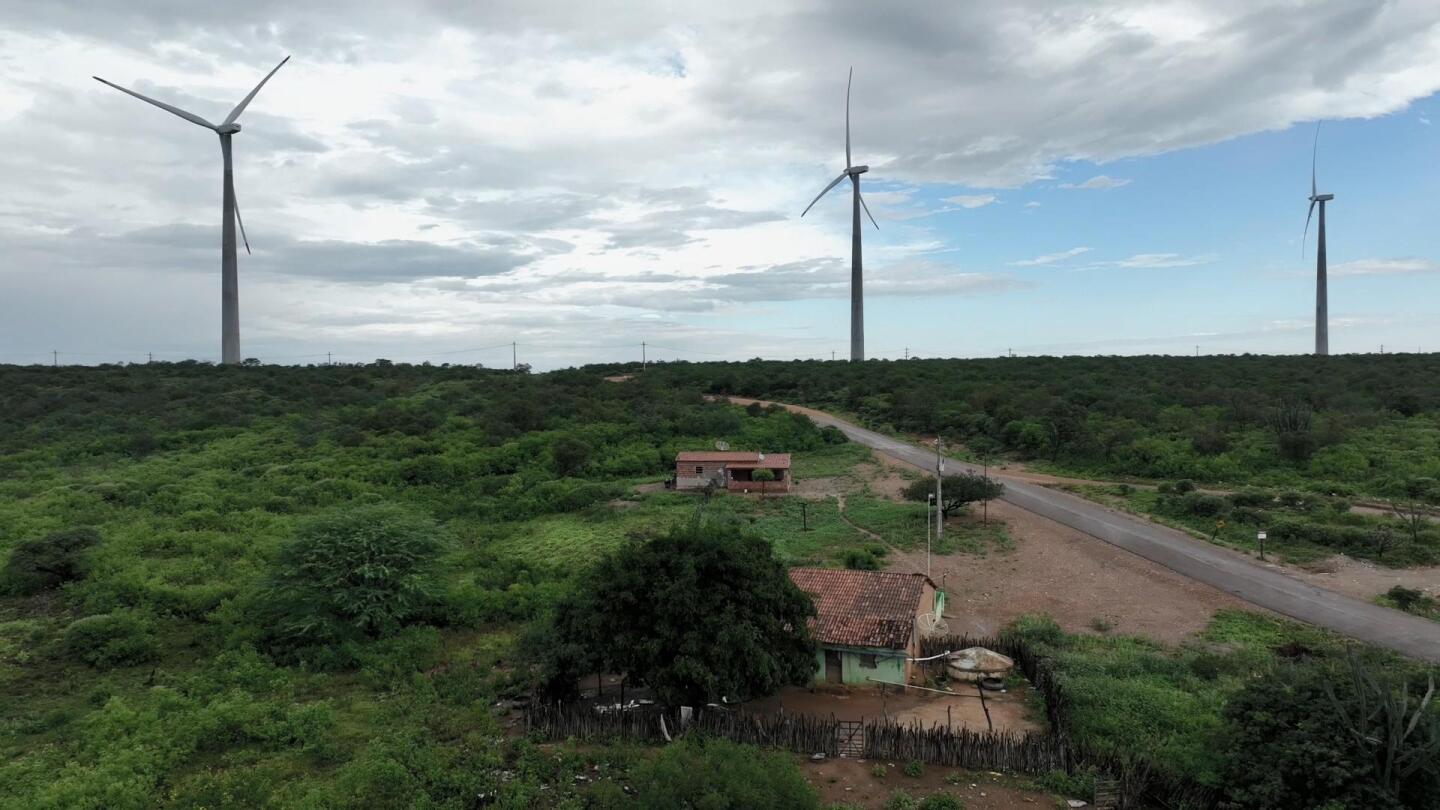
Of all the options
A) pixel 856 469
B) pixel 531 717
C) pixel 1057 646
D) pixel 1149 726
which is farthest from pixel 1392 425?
pixel 531 717

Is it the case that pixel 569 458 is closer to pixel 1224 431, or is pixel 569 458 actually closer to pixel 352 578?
pixel 352 578

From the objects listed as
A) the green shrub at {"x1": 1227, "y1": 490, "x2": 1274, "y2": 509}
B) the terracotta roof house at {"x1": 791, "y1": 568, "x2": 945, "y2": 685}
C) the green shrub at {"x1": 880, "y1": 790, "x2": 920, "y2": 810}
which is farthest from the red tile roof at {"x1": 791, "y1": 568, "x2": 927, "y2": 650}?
the green shrub at {"x1": 1227, "y1": 490, "x2": 1274, "y2": 509}

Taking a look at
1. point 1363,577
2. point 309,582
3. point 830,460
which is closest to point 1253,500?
point 1363,577

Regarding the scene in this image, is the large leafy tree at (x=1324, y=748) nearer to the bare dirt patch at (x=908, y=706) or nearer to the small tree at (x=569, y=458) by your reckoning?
the bare dirt patch at (x=908, y=706)

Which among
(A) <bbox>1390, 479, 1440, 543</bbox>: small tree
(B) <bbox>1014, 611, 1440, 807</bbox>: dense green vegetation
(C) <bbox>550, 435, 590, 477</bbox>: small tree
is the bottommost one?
(B) <bbox>1014, 611, 1440, 807</bbox>: dense green vegetation

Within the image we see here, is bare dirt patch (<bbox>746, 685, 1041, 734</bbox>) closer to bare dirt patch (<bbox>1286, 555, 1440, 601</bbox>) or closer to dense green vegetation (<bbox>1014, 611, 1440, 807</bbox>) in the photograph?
dense green vegetation (<bbox>1014, 611, 1440, 807</bbox>)

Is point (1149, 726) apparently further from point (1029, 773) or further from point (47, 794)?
point (47, 794)
